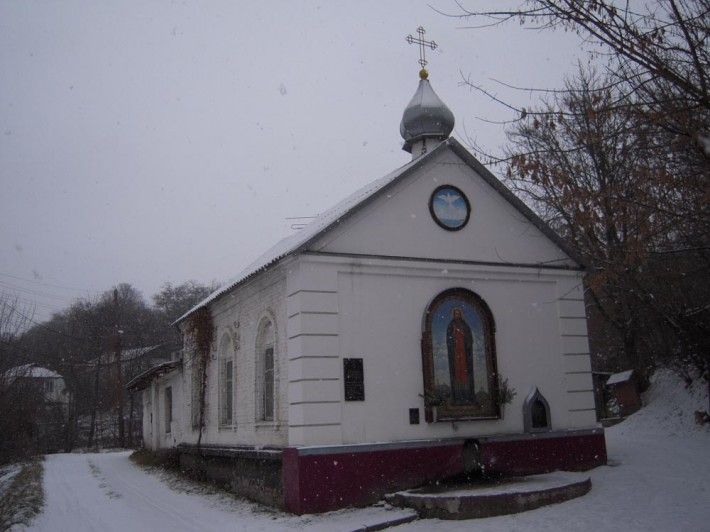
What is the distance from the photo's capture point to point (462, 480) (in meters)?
11.4

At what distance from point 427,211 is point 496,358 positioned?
303cm

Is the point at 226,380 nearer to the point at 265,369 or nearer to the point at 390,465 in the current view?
the point at 265,369

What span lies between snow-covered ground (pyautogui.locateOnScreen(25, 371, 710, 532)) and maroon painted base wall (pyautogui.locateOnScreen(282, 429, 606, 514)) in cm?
30

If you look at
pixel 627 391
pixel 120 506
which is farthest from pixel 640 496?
pixel 627 391

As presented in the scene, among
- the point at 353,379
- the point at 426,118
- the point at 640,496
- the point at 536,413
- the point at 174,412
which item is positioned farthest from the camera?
the point at 174,412

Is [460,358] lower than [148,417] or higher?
higher

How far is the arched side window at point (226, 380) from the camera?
15.4 meters

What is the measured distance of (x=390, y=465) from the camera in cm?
1095

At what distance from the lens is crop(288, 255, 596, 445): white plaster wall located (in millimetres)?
10898

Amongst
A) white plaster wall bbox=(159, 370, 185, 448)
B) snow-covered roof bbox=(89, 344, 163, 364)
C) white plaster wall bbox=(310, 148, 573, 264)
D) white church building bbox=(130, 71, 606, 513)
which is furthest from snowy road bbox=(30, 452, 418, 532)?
snow-covered roof bbox=(89, 344, 163, 364)

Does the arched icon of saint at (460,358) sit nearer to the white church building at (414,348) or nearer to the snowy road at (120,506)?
the white church building at (414,348)

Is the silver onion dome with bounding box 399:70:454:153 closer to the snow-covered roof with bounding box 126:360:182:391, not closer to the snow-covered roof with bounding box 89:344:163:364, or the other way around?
the snow-covered roof with bounding box 126:360:182:391

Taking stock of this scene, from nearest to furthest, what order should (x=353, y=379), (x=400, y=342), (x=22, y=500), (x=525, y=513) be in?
(x=525, y=513) < (x=353, y=379) < (x=400, y=342) < (x=22, y=500)

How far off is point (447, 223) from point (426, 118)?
308 cm
